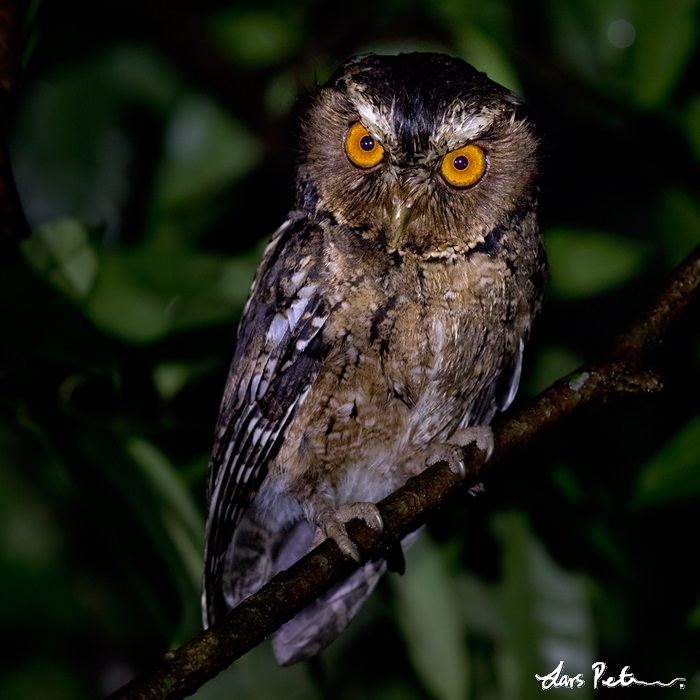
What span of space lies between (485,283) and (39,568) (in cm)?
100

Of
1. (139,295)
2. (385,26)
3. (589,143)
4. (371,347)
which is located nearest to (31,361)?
(139,295)

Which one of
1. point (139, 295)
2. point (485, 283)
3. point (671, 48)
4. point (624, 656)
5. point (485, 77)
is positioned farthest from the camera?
point (624, 656)

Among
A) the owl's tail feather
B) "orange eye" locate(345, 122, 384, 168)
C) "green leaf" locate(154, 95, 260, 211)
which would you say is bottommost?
the owl's tail feather

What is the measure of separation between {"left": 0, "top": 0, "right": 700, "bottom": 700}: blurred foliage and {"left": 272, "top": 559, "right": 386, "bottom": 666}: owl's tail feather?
6cm

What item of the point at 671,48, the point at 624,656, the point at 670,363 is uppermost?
the point at 671,48

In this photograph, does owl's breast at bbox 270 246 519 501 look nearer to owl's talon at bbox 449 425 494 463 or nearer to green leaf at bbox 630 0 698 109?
owl's talon at bbox 449 425 494 463

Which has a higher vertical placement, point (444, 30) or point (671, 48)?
point (444, 30)

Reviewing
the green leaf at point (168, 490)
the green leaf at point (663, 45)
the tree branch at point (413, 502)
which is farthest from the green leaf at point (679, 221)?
the green leaf at point (168, 490)

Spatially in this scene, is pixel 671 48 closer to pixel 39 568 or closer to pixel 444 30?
pixel 444 30

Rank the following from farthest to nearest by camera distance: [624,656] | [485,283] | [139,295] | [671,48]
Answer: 1. [624,656]
2. [671,48]
3. [139,295]
4. [485,283]

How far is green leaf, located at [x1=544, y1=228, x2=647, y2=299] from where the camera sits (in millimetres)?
1534

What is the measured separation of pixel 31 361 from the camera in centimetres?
138

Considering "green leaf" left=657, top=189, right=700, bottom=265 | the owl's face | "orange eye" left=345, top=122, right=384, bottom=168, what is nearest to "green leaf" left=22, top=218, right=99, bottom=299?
the owl's face

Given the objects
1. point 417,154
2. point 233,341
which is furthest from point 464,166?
point 233,341
